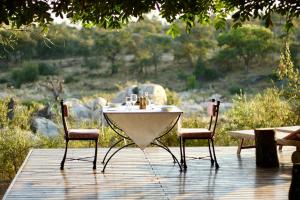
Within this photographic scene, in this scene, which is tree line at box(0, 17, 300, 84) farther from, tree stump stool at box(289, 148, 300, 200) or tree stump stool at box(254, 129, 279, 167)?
tree stump stool at box(289, 148, 300, 200)

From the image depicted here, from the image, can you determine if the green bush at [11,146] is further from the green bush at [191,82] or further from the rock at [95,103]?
the green bush at [191,82]

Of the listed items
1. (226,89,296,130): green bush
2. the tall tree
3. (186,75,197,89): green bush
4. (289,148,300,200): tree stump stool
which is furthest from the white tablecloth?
the tall tree

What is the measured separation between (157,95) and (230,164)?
7679 millimetres

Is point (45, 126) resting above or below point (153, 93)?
below

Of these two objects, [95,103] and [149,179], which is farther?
[95,103]

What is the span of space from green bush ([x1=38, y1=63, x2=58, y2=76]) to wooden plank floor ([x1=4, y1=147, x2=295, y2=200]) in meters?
23.8

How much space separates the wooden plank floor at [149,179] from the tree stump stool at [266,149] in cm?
11

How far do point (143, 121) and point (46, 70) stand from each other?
2531cm

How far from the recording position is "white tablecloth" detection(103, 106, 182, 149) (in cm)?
630

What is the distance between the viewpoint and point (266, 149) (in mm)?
6691

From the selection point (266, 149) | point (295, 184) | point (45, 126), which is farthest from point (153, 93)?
point (295, 184)

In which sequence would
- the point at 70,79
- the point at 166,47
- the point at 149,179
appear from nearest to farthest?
the point at 149,179
the point at 70,79
the point at 166,47

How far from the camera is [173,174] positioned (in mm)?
6176

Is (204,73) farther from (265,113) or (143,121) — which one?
(143,121)
